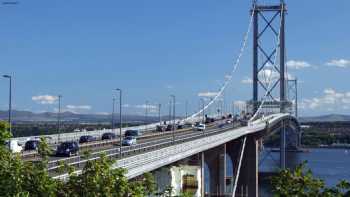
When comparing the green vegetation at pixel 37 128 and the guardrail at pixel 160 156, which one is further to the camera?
the green vegetation at pixel 37 128

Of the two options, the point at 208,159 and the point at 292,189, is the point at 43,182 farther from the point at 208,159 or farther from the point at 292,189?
the point at 208,159

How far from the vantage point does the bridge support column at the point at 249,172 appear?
72694 millimetres

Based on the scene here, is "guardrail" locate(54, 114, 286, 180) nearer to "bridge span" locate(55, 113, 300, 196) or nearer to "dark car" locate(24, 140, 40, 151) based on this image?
"bridge span" locate(55, 113, 300, 196)

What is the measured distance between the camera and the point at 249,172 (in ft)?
243

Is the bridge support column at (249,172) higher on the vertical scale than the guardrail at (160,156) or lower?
lower

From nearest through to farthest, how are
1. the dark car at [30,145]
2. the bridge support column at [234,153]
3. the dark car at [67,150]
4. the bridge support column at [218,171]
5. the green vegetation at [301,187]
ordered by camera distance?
the green vegetation at [301,187] → the dark car at [67,150] → the dark car at [30,145] → the bridge support column at [218,171] → the bridge support column at [234,153]

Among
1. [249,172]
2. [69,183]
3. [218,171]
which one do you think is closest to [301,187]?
[69,183]

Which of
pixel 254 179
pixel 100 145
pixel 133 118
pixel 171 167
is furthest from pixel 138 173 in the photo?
pixel 133 118

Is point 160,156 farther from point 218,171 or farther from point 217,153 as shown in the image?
point 218,171

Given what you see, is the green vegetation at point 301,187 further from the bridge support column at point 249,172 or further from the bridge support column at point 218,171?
the bridge support column at point 249,172

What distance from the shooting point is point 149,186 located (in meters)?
16.3

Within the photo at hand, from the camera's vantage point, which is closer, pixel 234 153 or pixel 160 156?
pixel 160 156

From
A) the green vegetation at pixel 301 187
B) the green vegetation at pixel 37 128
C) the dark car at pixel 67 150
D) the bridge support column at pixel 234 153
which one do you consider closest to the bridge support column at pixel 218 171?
the bridge support column at pixel 234 153

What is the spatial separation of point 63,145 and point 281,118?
58.0 meters
